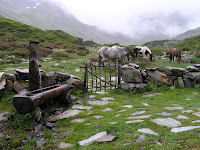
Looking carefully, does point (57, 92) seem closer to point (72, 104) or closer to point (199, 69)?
point (72, 104)

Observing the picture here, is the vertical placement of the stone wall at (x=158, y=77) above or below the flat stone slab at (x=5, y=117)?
above

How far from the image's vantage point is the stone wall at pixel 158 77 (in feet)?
36.2

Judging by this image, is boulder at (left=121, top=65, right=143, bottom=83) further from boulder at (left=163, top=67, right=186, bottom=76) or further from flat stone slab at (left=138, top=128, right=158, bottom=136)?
flat stone slab at (left=138, top=128, right=158, bottom=136)

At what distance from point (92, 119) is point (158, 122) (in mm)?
2482

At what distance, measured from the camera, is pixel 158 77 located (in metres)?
11.5

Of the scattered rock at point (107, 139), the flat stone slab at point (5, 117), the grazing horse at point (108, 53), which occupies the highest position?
the grazing horse at point (108, 53)

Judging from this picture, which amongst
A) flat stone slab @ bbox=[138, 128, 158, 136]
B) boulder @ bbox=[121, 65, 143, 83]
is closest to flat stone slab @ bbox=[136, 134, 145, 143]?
flat stone slab @ bbox=[138, 128, 158, 136]

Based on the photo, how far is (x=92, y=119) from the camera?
6.27 m

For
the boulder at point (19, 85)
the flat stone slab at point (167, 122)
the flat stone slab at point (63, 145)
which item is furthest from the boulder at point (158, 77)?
the flat stone slab at point (63, 145)

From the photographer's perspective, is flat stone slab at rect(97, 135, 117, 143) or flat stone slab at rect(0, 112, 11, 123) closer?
flat stone slab at rect(97, 135, 117, 143)

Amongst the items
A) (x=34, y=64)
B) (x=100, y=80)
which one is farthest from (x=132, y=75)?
(x=34, y=64)

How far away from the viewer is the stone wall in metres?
11.0

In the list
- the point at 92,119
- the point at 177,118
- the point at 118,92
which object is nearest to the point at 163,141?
the point at 177,118

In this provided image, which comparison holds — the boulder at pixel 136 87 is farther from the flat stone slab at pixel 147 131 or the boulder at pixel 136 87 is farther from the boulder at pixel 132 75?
the flat stone slab at pixel 147 131
